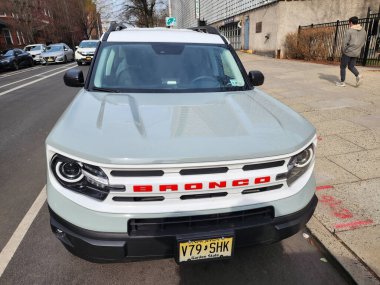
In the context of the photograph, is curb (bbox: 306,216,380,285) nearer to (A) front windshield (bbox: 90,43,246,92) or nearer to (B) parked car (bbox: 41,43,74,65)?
(A) front windshield (bbox: 90,43,246,92)

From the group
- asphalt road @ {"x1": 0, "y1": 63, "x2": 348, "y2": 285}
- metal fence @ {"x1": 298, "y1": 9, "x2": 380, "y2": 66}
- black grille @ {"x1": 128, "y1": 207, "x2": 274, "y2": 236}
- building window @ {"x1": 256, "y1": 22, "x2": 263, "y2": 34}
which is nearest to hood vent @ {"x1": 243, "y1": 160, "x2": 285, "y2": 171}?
black grille @ {"x1": 128, "y1": 207, "x2": 274, "y2": 236}

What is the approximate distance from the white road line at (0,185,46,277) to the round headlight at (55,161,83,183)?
1.19 m

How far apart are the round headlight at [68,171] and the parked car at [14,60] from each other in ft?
69.4

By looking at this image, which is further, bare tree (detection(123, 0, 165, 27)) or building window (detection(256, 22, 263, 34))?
bare tree (detection(123, 0, 165, 27))

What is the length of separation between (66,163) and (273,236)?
1.39m

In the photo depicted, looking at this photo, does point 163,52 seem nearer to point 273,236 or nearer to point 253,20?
point 273,236

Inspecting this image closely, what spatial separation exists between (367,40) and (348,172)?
10.7 m

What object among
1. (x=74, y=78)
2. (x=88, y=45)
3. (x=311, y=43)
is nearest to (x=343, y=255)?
(x=74, y=78)

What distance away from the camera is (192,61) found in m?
3.40

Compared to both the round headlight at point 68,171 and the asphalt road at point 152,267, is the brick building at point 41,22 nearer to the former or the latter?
the asphalt road at point 152,267

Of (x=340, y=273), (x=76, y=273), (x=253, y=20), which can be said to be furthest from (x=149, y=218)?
(x=253, y=20)

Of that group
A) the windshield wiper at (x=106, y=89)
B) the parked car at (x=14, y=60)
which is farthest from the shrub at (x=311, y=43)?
the parked car at (x=14, y=60)

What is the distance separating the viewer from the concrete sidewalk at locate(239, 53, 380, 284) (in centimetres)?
256

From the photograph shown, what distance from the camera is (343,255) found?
2.51 metres
